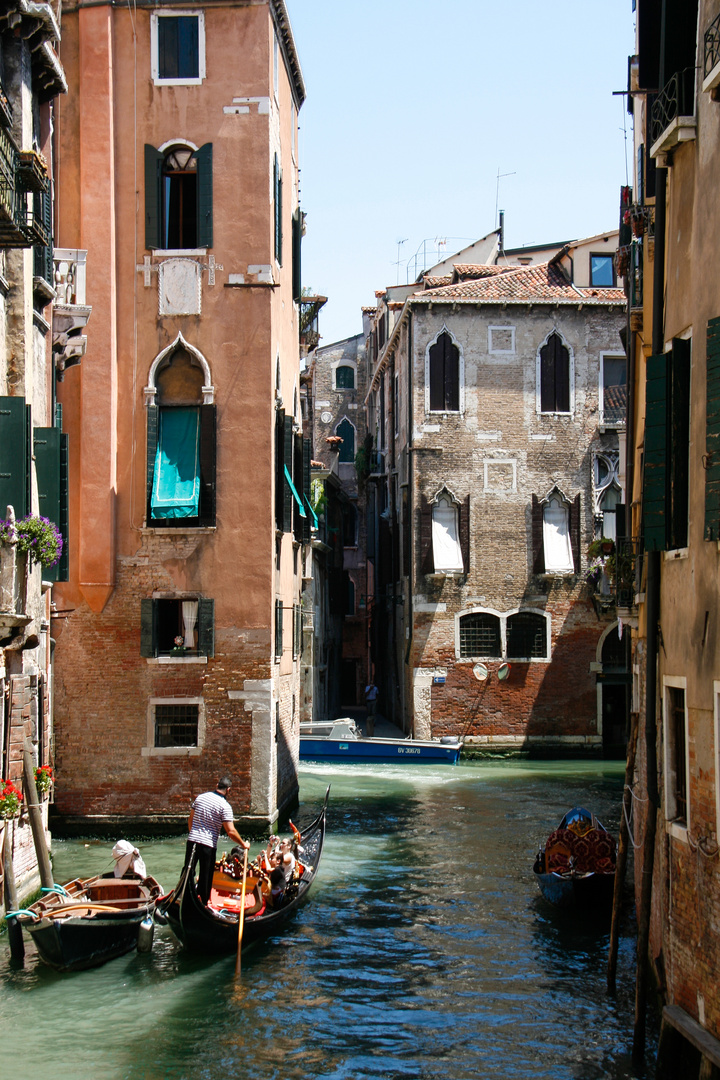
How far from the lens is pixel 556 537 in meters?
26.2

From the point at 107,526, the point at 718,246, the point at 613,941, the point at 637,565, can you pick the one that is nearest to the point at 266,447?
the point at 107,526

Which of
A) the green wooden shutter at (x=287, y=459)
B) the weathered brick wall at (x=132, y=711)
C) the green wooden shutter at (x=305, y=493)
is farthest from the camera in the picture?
the green wooden shutter at (x=305, y=493)

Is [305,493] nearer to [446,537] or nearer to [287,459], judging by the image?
[287,459]

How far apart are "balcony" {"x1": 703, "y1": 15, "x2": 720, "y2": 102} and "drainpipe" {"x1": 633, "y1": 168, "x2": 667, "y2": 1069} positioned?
1339 mm

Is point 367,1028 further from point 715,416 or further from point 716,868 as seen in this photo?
point 715,416

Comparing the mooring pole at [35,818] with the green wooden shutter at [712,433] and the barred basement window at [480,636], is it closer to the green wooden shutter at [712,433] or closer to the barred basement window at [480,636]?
the green wooden shutter at [712,433]

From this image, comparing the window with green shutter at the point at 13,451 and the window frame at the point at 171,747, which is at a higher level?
the window with green shutter at the point at 13,451

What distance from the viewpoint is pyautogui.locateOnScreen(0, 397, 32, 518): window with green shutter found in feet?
34.7

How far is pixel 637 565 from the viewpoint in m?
11.2

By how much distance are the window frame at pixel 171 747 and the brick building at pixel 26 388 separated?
2750mm

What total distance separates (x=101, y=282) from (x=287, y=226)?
408cm

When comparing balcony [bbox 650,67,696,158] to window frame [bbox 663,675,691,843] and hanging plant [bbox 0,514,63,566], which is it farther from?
hanging plant [bbox 0,514,63,566]

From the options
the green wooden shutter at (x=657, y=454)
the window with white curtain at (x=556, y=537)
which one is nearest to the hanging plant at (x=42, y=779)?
the green wooden shutter at (x=657, y=454)

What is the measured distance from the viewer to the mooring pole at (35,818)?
1141cm
